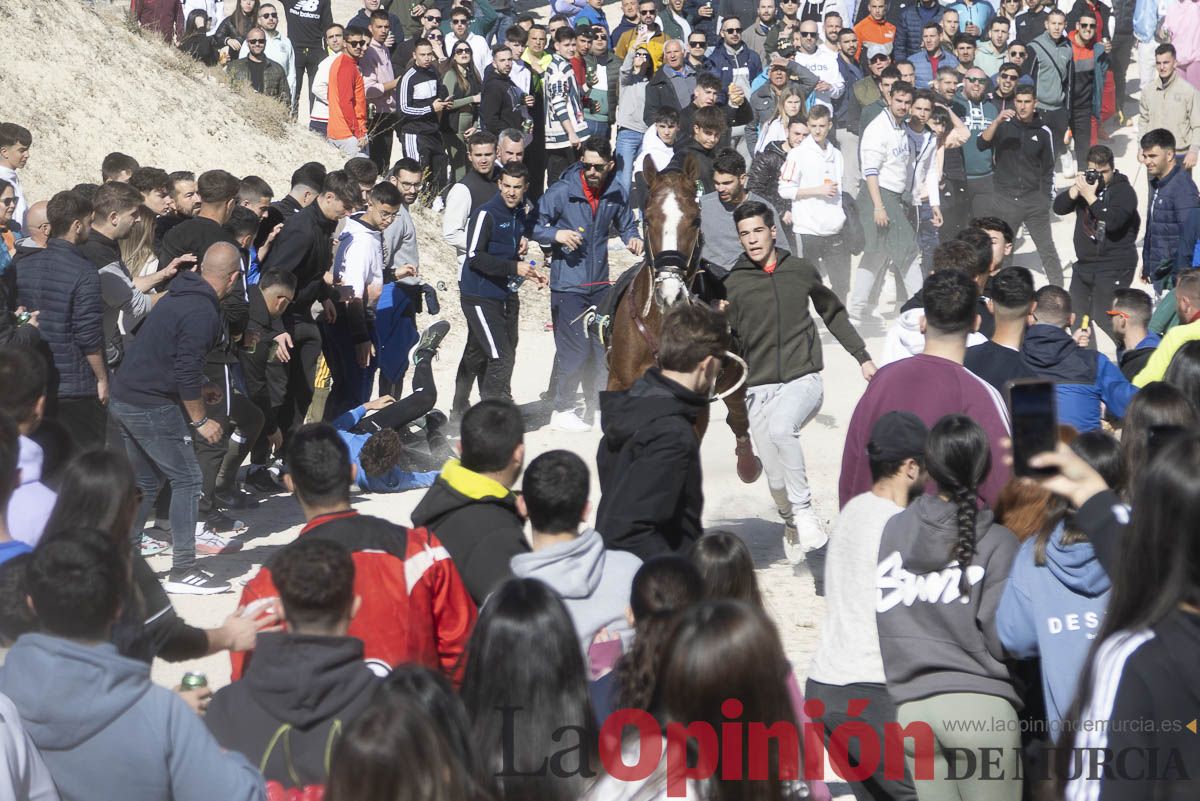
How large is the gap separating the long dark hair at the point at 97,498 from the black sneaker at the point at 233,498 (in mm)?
5377

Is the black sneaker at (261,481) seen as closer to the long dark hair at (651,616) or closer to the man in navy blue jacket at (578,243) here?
the man in navy blue jacket at (578,243)

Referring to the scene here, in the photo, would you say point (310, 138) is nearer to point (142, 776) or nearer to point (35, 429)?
point (35, 429)

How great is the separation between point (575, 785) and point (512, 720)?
0.21 metres

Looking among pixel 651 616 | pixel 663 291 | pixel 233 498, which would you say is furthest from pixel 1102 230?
pixel 651 616

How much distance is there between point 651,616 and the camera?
12.5ft

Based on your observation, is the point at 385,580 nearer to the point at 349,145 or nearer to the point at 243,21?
the point at 349,145

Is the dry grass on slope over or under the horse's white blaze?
over

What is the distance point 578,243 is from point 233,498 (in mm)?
3409

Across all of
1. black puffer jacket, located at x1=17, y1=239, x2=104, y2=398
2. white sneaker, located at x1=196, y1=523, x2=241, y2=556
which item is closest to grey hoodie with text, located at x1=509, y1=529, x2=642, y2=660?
black puffer jacket, located at x1=17, y1=239, x2=104, y2=398

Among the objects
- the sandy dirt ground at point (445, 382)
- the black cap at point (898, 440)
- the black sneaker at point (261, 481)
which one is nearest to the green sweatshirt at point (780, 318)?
the sandy dirt ground at point (445, 382)

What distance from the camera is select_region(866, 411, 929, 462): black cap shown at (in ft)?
16.2

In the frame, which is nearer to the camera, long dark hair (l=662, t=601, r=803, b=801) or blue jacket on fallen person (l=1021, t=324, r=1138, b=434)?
long dark hair (l=662, t=601, r=803, b=801)

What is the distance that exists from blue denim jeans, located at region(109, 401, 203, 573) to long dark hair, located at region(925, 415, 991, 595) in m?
5.03

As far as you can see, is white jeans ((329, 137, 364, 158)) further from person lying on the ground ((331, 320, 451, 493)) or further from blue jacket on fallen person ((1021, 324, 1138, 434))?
blue jacket on fallen person ((1021, 324, 1138, 434))
